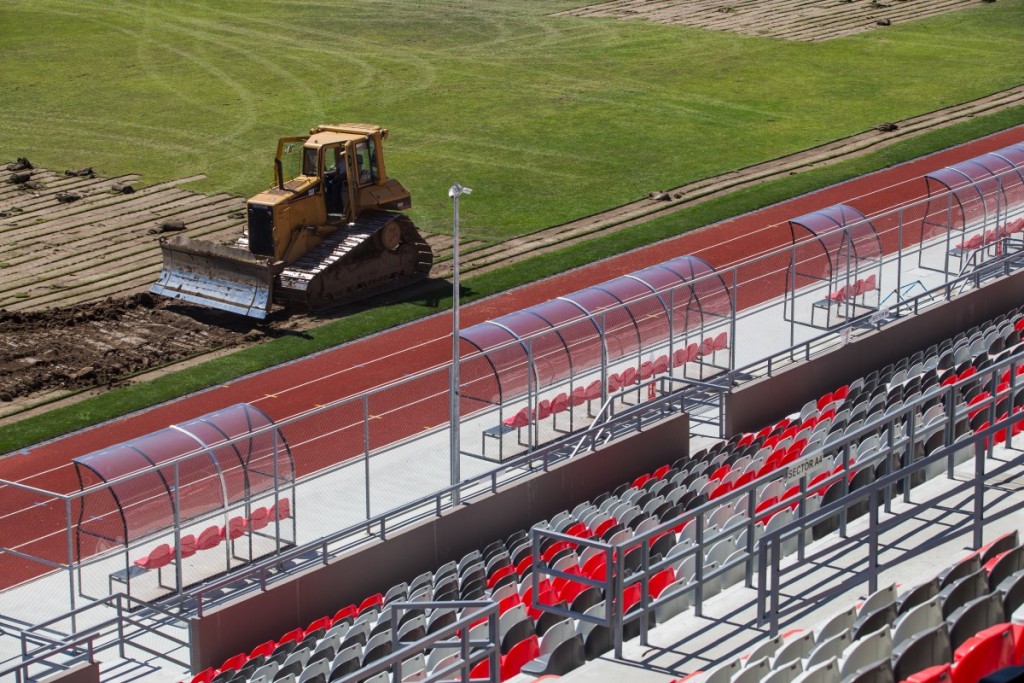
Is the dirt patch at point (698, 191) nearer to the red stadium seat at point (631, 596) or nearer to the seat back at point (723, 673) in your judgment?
the red stadium seat at point (631, 596)

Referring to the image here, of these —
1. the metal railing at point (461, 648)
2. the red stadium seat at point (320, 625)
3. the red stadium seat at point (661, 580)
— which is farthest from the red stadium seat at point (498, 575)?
the metal railing at point (461, 648)

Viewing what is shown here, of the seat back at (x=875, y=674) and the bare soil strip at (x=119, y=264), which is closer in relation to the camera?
the seat back at (x=875, y=674)

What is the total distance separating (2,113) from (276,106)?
321 inches

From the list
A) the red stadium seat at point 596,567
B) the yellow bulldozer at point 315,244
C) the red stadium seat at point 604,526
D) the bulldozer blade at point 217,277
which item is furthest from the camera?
the yellow bulldozer at point 315,244

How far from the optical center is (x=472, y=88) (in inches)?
2004

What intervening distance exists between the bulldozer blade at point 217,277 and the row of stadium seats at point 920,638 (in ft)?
60.2

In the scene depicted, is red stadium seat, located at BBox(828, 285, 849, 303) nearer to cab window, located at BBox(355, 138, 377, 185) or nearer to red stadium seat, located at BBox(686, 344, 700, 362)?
red stadium seat, located at BBox(686, 344, 700, 362)

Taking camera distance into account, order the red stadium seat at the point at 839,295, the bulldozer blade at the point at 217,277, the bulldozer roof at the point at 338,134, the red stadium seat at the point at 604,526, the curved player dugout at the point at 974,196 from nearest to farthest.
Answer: the red stadium seat at the point at 604,526 → the red stadium seat at the point at 839,295 → the curved player dugout at the point at 974,196 → the bulldozer blade at the point at 217,277 → the bulldozer roof at the point at 338,134

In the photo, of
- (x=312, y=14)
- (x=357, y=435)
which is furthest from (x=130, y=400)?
(x=312, y=14)

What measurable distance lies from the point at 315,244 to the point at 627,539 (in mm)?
16625

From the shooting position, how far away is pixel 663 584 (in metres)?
17.2

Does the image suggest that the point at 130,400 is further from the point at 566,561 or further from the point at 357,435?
the point at 566,561

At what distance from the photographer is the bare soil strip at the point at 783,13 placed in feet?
194

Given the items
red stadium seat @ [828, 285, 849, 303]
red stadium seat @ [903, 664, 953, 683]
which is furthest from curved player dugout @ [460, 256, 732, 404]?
red stadium seat @ [903, 664, 953, 683]
